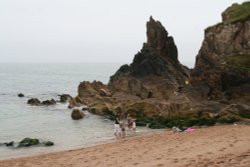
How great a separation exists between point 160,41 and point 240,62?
24036 mm

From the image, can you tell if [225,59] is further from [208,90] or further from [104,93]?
[104,93]

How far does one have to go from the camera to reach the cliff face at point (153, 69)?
53.1 m

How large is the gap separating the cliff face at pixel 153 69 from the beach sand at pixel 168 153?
23.6m

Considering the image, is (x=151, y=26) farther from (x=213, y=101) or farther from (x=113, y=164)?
(x=113, y=164)

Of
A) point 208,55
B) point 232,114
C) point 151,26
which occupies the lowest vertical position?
point 232,114

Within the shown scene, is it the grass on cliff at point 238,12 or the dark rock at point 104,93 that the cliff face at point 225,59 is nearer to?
the grass on cliff at point 238,12

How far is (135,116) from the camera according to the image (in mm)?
43375

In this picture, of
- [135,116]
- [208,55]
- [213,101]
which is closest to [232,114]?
[213,101]

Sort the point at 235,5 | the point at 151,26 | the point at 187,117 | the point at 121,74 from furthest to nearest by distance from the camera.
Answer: the point at 151,26, the point at 121,74, the point at 235,5, the point at 187,117

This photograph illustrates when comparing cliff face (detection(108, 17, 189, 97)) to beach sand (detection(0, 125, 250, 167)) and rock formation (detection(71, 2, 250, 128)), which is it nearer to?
rock formation (detection(71, 2, 250, 128))

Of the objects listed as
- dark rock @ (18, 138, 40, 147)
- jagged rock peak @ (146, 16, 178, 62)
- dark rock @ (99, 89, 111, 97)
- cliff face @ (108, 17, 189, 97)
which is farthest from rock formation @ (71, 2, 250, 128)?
dark rock @ (18, 138, 40, 147)

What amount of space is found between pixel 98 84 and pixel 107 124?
23.5 metres

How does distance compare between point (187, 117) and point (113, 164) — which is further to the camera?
point (187, 117)

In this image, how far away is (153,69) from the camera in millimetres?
55219
